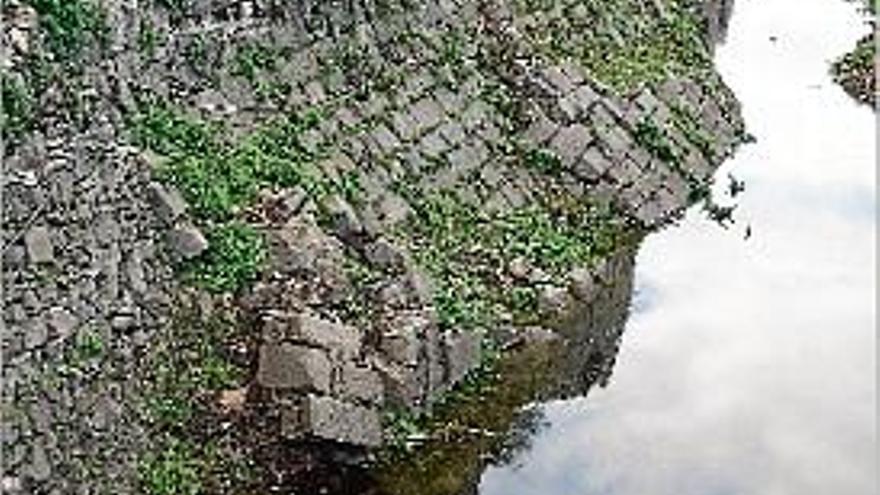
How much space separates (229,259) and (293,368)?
1693 millimetres

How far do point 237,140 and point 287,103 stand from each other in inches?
51.1

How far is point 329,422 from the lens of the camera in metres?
17.8

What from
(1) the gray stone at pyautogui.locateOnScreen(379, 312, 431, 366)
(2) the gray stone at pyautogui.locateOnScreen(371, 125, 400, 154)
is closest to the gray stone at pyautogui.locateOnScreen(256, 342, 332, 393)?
(1) the gray stone at pyautogui.locateOnScreen(379, 312, 431, 366)

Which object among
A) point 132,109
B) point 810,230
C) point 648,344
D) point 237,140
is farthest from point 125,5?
point 810,230

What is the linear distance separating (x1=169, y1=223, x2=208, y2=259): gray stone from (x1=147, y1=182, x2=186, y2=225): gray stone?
11cm

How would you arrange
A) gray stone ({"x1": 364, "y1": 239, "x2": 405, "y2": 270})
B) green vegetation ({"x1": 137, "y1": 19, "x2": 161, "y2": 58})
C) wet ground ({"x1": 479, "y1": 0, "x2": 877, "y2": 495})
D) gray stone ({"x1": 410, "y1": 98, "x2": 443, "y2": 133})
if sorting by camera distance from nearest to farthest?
1. wet ground ({"x1": 479, "y1": 0, "x2": 877, "y2": 495})
2. green vegetation ({"x1": 137, "y1": 19, "x2": 161, "y2": 58})
3. gray stone ({"x1": 364, "y1": 239, "x2": 405, "y2": 270})
4. gray stone ({"x1": 410, "y1": 98, "x2": 443, "y2": 133})

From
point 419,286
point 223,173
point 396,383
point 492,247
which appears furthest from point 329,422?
point 492,247

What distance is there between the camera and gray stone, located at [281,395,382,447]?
58.1 ft

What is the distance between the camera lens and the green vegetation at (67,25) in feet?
56.8

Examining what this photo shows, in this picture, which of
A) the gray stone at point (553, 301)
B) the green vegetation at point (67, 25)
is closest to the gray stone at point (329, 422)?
the green vegetation at point (67, 25)

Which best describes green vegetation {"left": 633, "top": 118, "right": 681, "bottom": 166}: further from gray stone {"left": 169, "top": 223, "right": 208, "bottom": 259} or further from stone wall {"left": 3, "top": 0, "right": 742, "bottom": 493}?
gray stone {"left": 169, "top": 223, "right": 208, "bottom": 259}

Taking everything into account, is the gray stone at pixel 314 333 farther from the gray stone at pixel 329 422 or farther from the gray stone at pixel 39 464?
the gray stone at pixel 39 464

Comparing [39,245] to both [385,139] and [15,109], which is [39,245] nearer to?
[15,109]

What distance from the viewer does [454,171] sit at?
77.2ft
